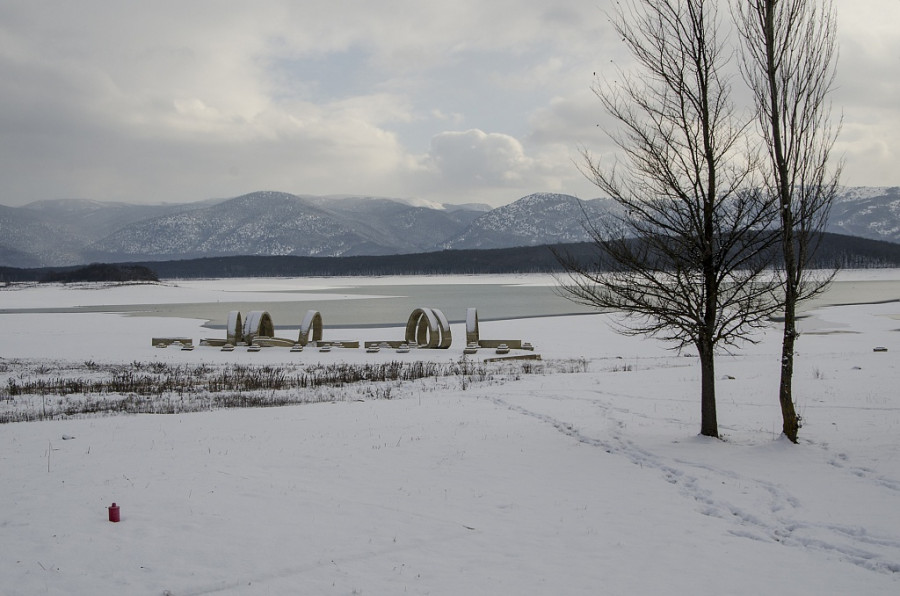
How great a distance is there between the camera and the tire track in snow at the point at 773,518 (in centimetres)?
641

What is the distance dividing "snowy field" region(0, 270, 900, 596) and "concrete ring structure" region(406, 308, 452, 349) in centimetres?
1533

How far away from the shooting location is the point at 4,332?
40781 mm

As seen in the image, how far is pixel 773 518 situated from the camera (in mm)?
7426

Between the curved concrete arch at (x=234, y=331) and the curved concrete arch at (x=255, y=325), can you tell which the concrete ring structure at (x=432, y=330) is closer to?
the curved concrete arch at (x=255, y=325)

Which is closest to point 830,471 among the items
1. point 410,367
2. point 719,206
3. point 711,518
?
point 711,518

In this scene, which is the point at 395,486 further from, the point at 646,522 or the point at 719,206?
the point at 719,206

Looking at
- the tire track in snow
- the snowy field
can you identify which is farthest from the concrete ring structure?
the tire track in snow

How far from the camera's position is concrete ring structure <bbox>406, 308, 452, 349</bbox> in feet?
102

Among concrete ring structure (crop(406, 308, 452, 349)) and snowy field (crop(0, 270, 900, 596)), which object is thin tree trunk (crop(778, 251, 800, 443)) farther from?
concrete ring structure (crop(406, 308, 452, 349))

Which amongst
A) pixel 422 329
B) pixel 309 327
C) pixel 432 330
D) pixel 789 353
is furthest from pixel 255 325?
pixel 789 353

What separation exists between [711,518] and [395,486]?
12.5 ft

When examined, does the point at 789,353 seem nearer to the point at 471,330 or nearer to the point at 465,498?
the point at 465,498

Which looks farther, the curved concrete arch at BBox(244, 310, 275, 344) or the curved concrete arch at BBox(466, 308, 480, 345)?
the curved concrete arch at BBox(244, 310, 275, 344)

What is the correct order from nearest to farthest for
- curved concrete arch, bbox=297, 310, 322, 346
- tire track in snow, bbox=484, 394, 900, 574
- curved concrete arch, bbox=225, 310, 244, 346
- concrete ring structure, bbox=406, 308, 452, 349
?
tire track in snow, bbox=484, 394, 900, 574 → concrete ring structure, bbox=406, 308, 452, 349 → curved concrete arch, bbox=297, 310, 322, 346 → curved concrete arch, bbox=225, 310, 244, 346
